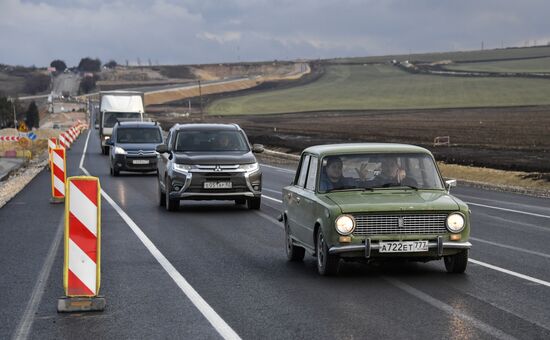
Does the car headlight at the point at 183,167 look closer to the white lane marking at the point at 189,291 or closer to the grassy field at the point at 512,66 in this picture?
the white lane marking at the point at 189,291

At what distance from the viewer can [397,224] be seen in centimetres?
1139

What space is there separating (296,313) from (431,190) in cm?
338

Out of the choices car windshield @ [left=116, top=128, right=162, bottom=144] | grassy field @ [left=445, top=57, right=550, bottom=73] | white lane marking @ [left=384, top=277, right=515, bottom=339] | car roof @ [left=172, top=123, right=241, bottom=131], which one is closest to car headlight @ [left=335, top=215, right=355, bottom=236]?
white lane marking @ [left=384, top=277, right=515, bottom=339]

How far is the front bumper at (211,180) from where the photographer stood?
21375mm

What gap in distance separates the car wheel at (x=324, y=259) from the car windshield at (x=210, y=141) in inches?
421

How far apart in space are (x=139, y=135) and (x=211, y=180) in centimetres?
1709

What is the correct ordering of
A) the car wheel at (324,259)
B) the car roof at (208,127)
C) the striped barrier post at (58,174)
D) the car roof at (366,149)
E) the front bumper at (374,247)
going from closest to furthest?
1. the front bumper at (374,247)
2. the car wheel at (324,259)
3. the car roof at (366,149)
4. the car roof at (208,127)
5. the striped barrier post at (58,174)

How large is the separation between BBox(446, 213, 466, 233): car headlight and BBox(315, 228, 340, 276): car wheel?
1.24 meters

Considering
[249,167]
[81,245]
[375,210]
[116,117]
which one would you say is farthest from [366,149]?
[116,117]

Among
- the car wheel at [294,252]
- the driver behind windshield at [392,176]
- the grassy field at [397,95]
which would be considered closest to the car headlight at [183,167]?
the car wheel at [294,252]

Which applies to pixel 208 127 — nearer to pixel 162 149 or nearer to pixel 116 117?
pixel 162 149

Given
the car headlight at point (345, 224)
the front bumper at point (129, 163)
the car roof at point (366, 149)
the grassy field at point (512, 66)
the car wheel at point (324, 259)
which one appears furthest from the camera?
the grassy field at point (512, 66)

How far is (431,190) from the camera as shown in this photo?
40.5 feet

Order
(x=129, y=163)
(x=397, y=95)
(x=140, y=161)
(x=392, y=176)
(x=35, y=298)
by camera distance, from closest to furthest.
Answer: (x=35, y=298) < (x=392, y=176) < (x=129, y=163) < (x=140, y=161) < (x=397, y=95)
